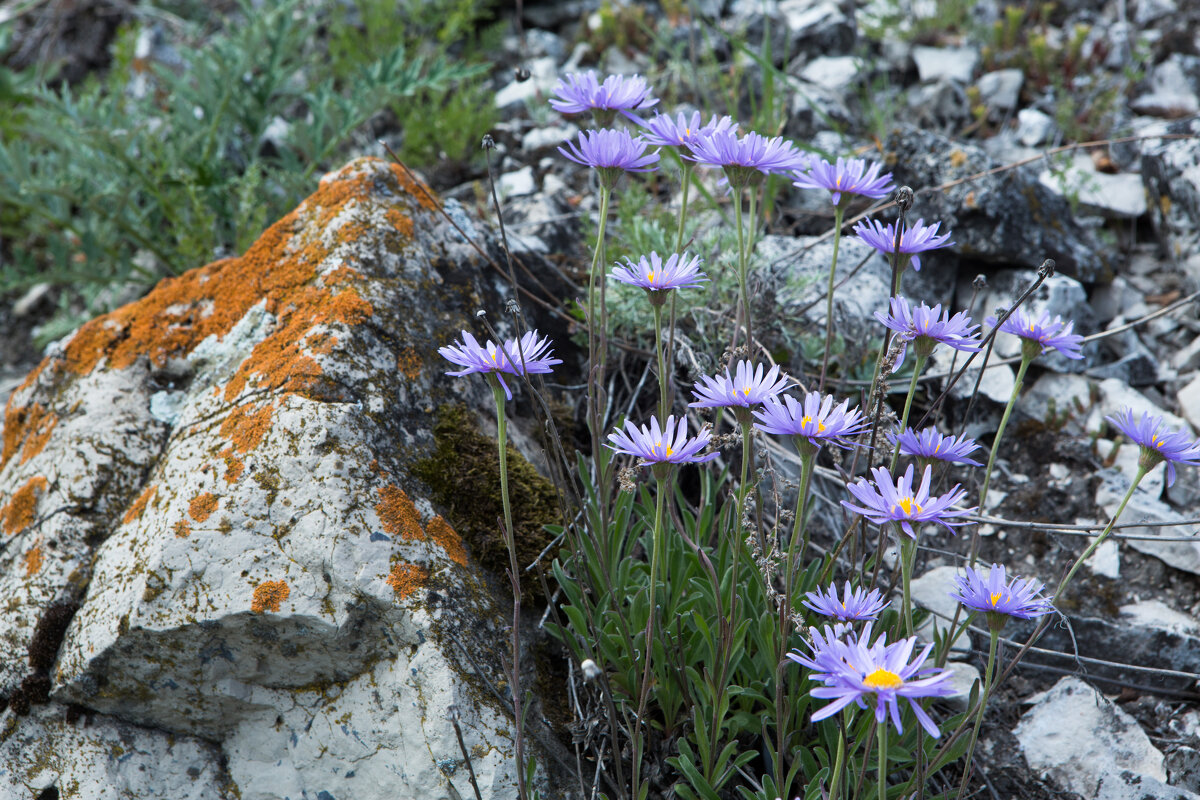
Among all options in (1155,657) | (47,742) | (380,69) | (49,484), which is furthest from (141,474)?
(1155,657)

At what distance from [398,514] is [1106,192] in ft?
13.6

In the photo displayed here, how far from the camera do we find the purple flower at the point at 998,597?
5.88 ft

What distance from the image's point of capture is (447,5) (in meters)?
5.88

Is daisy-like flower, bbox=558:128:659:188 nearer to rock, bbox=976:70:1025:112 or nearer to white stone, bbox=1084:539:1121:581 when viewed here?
white stone, bbox=1084:539:1121:581

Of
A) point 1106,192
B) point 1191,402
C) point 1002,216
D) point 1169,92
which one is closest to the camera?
point 1191,402

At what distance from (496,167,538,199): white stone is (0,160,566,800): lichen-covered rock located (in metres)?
1.87

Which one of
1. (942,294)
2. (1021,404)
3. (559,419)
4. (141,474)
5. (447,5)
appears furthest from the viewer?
(447,5)

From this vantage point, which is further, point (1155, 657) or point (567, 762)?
point (1155, 657)

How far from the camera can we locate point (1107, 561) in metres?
3.12

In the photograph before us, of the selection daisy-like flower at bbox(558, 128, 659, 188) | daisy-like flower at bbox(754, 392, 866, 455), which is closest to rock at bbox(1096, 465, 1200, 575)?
daisy-like flower at bbox(754, 392, 866, 455)

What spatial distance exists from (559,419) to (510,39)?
418 cm

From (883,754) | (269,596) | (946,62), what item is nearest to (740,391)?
(883,754)

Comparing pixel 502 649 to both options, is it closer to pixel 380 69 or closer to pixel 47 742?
pixel 47 742

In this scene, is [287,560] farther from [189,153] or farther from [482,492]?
[189,153]
